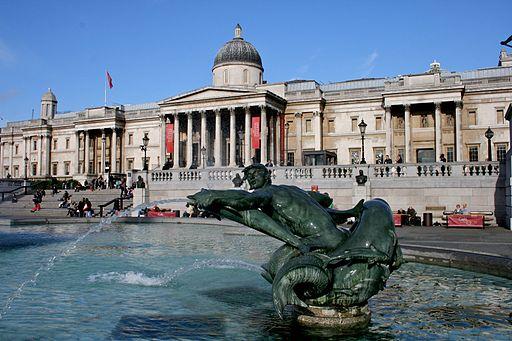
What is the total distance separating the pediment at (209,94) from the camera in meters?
56.3

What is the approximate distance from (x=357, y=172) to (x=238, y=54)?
36967 millimetres

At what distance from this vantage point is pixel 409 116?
5375 cm

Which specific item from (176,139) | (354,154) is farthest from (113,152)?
(354,154)

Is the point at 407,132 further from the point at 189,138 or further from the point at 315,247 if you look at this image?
the point at 315,247

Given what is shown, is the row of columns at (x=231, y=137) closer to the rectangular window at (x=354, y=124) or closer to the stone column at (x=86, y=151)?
the rectangular window at (x=354, y=124)

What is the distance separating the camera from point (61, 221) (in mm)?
25547

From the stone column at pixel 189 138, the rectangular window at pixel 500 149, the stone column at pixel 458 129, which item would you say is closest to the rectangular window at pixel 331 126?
the stone column at pixel 458 129

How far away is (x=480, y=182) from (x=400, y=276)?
20.5m

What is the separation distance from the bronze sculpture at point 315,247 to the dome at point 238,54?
5966cm

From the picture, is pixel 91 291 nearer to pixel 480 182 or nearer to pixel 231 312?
pixel 231 312

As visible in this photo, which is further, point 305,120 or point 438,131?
point 305,120

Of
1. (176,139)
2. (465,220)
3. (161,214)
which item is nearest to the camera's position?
(465,220)

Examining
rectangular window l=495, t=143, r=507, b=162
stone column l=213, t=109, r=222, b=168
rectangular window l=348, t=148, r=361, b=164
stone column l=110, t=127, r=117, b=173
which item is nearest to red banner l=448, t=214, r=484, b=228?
rectangular window l=495, t=143, r=507, b=162

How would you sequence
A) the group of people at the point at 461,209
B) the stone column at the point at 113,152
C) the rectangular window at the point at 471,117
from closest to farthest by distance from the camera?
the group of people at the point at 461,209, the rectangular window at the point at 471,117, the stone column at the point at 113,152
